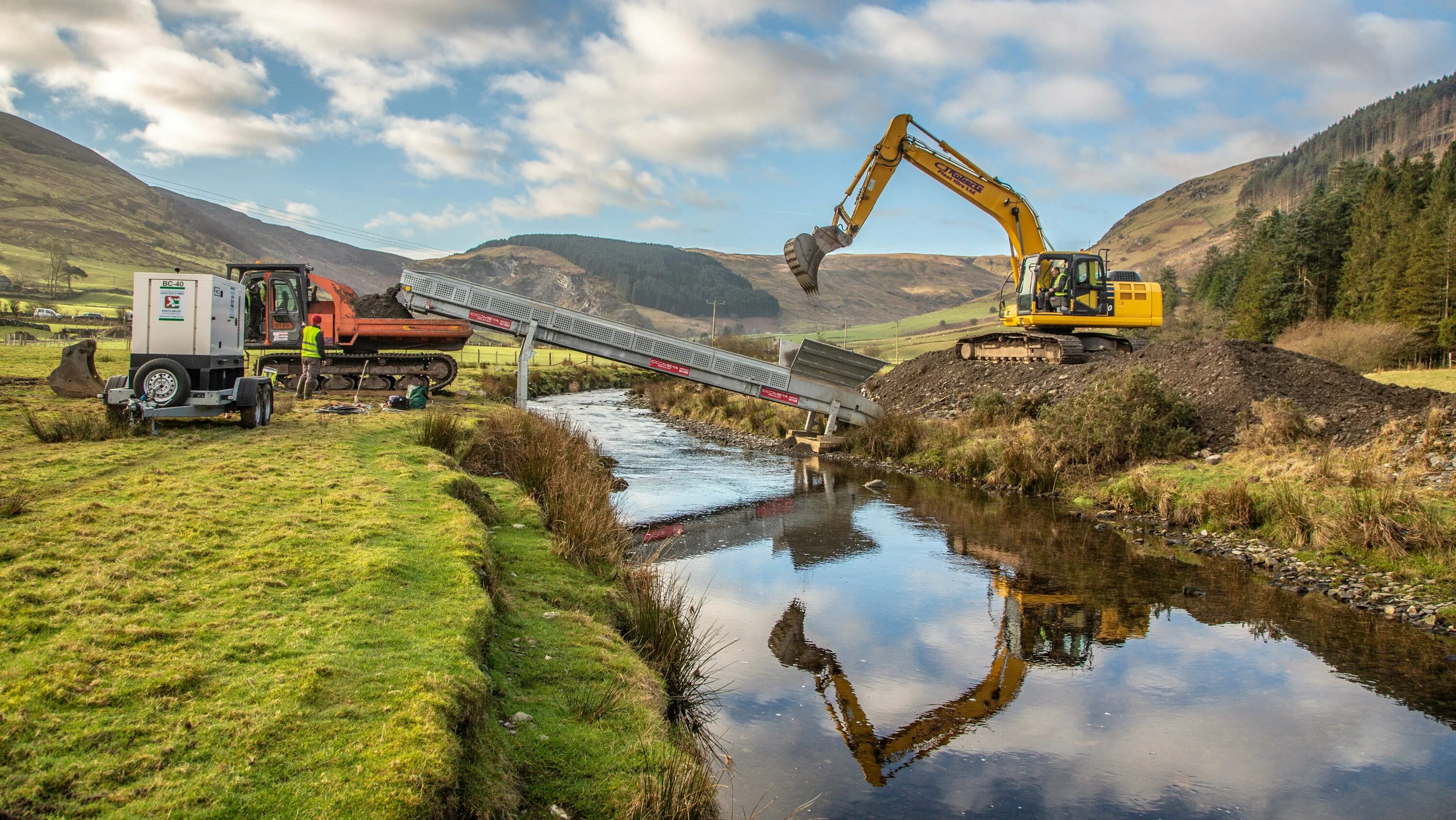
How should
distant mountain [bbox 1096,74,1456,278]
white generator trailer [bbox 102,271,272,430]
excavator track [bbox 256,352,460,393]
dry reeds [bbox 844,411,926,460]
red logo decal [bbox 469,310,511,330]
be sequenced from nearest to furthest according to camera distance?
white generator trailer [bbox 102,271,272,430]
dry reeds [bbox 844,411,926,460]
red logo decal [bbox 469,310,511,330]
excavator track [bbox 256,352,460,393]
distant mountain [bbox 1096,74,1456,278]

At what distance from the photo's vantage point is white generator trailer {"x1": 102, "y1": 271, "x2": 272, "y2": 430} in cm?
1262

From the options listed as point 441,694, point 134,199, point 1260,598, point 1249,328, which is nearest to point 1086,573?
point 1260,598

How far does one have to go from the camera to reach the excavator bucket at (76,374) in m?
15.8

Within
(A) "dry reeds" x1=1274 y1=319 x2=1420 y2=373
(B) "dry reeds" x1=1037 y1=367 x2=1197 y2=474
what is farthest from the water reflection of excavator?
(A) "dry reeds" x1=1274 y1=319 x2=1420 y2=373

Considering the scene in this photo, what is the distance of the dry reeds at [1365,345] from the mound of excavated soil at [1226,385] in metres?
12.4

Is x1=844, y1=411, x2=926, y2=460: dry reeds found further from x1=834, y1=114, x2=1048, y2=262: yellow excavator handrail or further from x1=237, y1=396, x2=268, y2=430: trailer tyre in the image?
x1=237, y1=396, x2=268, y2=430: trailer tyre

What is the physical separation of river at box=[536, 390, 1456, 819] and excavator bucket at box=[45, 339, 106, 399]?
11746 mm

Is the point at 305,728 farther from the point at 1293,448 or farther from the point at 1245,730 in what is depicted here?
the point at 1293,448

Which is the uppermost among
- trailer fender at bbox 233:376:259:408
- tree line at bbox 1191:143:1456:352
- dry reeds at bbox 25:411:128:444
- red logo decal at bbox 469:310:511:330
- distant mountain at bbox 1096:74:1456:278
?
distant mountain at bbox 1096:74:1456:278

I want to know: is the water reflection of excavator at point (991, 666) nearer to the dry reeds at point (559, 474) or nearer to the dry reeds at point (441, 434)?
the dry reeds at point (559, 474)

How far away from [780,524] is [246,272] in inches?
664

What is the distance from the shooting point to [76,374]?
16062 mm

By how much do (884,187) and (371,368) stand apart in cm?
1581

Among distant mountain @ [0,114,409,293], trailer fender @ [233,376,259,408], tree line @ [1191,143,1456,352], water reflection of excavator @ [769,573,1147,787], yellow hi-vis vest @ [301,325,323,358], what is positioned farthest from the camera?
distant mountain @ [0,114,409,293]
